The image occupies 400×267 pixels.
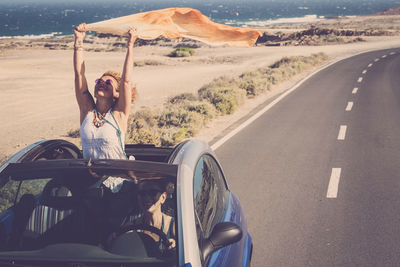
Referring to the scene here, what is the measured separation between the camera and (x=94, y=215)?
3074mm

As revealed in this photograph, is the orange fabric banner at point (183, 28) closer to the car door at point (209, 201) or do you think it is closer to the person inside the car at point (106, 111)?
the person inside the car at point (106, 111)

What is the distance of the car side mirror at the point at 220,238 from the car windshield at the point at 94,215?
0.22 metres

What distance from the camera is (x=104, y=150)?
3.88m

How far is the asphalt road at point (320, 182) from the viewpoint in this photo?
18.0 feet

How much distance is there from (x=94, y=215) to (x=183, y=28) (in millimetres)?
2389

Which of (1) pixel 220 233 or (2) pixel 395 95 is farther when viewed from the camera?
(2) pixel 395 95

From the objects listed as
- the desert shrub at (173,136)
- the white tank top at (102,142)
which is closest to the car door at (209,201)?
the white tank top at (102,142)

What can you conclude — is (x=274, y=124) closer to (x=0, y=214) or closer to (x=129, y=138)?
(x=129, y=138)

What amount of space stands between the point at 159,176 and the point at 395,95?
684 inches

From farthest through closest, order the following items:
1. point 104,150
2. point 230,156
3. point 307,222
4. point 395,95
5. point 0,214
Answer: point 395,95 → point 230,156 → point 307,222 → point 104,150 → point 0,214

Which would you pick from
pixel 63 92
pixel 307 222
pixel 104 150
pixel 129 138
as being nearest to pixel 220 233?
pixel 104 150

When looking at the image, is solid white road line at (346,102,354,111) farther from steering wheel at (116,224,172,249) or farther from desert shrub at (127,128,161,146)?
steering wheel at (116,224,172,249)

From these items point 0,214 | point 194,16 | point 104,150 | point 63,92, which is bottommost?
point 63,92

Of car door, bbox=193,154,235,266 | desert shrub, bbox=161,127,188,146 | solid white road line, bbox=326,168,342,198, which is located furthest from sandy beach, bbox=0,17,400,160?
car door, bbox=193,154,235,266
